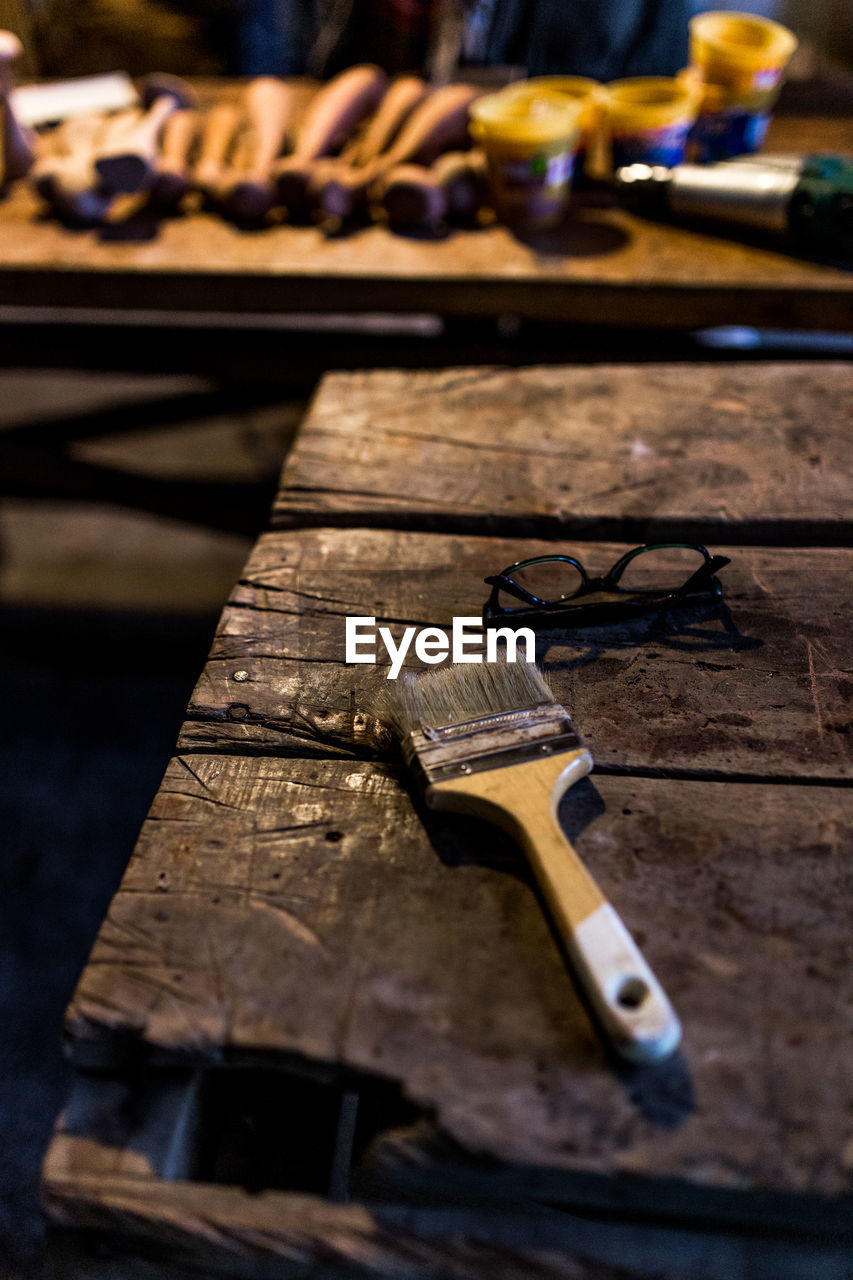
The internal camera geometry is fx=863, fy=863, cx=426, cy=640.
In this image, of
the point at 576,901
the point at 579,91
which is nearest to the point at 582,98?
the point at 579,91

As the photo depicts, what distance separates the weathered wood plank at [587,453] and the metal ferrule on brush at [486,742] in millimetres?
387

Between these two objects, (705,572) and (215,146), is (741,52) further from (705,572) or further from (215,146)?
(705,572)

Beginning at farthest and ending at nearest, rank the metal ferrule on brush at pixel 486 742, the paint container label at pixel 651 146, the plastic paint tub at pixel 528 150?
1. the paint container label at pixel 651 146
2. the plastic paint tub at pixel 528 150
3. the metal ferrule on brush at pixel 486 742

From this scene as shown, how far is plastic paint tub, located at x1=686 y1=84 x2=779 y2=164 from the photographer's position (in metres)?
1.74

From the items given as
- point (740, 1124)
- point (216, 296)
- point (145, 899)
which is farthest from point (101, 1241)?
point (216, 296)

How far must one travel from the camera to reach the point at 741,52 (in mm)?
1670

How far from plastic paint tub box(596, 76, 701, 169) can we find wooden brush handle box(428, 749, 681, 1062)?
56.6 inches

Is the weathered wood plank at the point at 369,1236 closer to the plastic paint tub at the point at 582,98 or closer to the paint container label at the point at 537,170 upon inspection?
the paint container label at the point at 537,170

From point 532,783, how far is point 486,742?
0.18 ft

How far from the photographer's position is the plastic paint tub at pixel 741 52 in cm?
168

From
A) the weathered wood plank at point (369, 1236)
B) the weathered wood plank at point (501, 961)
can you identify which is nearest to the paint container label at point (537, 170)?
the weathered wood plank at point (501, 961)

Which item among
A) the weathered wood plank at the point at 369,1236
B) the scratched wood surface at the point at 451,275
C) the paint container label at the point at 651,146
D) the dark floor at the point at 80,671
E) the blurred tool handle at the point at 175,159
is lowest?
the dark floor at the point at 80,671

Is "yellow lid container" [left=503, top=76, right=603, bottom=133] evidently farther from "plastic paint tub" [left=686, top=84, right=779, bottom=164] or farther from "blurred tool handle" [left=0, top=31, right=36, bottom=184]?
"blurred tool handle" [left=0, top=31, right=36, bottom=184]

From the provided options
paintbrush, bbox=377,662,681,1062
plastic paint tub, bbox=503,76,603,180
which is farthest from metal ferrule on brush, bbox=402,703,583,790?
plastic paint tub, bbox=503,76,603,180
